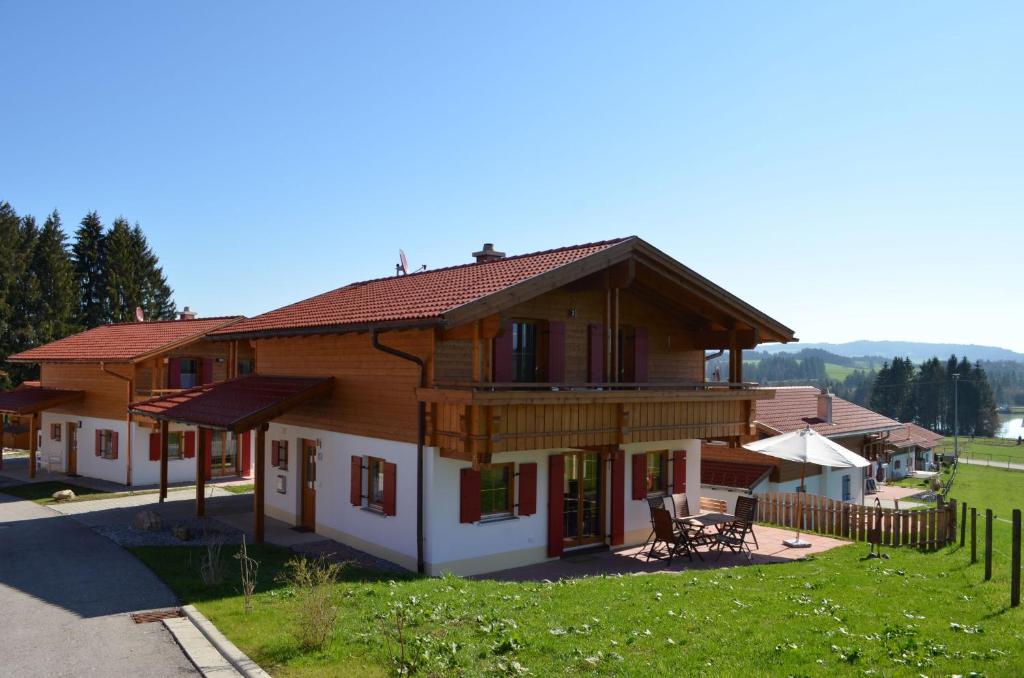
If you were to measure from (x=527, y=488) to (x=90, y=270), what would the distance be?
4785 cm

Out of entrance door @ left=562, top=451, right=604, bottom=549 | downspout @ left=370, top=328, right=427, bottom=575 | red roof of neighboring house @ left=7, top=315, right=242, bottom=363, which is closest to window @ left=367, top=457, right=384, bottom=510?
downspout @ left=370, top=328, right=427, bottom=575

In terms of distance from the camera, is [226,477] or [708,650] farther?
[226,477]

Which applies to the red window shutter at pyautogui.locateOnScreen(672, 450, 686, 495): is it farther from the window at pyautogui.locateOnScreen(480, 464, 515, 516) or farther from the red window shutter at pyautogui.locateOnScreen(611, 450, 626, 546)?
the window at pyautogui.locateOnScreen(480, 464, 515, 516)

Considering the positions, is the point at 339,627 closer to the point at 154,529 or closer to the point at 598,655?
the point at 598,655

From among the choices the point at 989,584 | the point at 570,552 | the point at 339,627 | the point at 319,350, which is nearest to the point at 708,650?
the point at 339,627

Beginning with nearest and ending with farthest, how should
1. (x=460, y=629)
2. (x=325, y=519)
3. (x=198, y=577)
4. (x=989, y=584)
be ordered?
(x=460, y=629) < (x=989, y=584) < (x=198, y=577) < (x=325, y=519)

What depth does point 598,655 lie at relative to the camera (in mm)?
7160

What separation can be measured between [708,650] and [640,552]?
7731mm

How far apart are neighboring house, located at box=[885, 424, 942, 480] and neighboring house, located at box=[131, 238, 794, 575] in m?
30.7

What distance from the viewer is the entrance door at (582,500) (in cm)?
1452

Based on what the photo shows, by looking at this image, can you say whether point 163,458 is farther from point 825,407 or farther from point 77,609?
point 825,407

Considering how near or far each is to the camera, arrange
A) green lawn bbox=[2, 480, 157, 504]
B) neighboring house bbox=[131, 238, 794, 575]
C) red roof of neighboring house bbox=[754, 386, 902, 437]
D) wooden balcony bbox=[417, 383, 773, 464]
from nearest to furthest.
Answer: wooden balcony bbox=[417, 383, 773, 464], neighboring house bbox=[131, 238, 794, 575], green lawn bbox=[2, 480, 157, 504], red roof of neighboring house bbox=[754, 386, 902, 437]

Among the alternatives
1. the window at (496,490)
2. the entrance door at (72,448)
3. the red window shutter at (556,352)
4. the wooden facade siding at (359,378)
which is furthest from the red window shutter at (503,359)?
the entrance door at (72,448)

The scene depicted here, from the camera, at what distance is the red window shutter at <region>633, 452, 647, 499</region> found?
15633 mm
